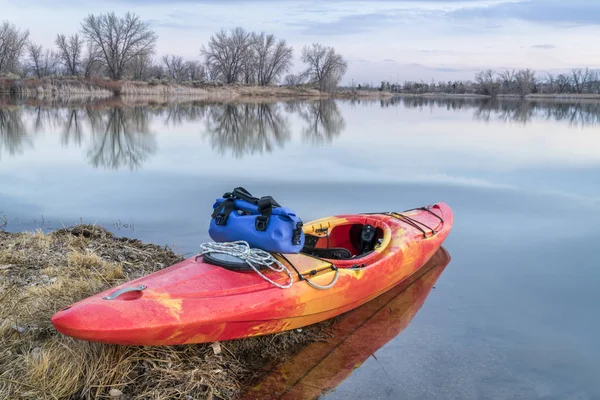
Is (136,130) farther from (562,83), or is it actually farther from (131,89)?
(562,83)

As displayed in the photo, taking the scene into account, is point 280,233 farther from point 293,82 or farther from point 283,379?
point 293,82

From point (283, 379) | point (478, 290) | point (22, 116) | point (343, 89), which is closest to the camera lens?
point (283, 379)

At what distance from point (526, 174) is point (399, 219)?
5.73 m

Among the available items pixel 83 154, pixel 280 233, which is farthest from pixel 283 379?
pixel 83 154

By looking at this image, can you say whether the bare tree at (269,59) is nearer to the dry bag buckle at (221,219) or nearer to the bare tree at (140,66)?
the bare tree at (140,66)

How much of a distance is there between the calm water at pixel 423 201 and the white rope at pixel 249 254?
830 mm

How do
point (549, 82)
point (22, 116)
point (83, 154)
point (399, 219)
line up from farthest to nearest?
point (549, 82) → point (22, 116) → point (83, 154) → point (399, 219)

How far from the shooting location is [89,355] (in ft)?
9.66

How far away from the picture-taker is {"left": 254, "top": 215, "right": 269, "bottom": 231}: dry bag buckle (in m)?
3.55

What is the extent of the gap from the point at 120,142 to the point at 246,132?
382cm

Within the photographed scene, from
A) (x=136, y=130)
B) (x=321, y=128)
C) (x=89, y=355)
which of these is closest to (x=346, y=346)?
(x=89, y=355)

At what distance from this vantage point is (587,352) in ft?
12.8

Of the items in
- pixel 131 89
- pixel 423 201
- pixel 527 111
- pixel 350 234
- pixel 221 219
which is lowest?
pixel 423 201

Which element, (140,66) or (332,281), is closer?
(332,281)
